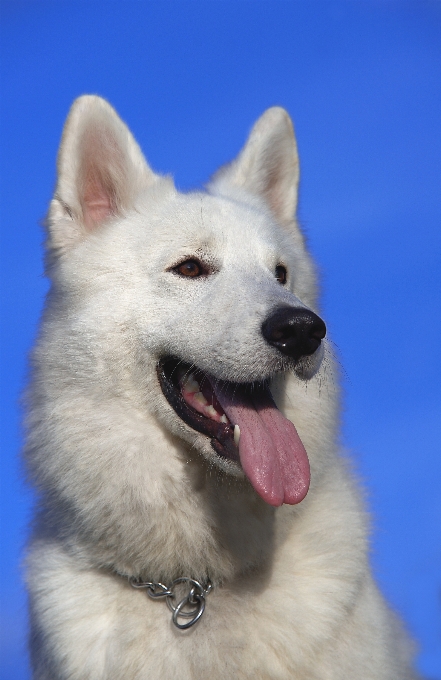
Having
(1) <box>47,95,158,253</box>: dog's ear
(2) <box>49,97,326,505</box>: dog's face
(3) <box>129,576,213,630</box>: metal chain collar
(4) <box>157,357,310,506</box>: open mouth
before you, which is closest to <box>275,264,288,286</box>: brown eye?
(2) <box>49,97,326,505</box>: dog's face

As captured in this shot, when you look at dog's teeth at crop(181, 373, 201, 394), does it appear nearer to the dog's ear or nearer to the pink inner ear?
the dog's ear

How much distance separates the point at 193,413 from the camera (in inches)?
171

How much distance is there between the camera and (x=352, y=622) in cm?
429

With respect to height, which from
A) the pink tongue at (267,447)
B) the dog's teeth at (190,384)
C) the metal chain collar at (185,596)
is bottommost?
the metal chain collar at (185,596)

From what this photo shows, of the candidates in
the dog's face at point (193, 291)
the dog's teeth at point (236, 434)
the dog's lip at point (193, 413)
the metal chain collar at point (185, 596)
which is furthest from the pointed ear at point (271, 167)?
the metal chain collar at point (185, 596)

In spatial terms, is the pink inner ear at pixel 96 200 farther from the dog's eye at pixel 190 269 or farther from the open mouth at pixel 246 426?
the open mouth at pixel 246 426

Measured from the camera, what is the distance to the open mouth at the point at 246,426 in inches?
158

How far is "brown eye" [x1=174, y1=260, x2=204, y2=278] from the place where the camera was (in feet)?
15.3

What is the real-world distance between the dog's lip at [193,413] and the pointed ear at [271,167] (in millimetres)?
1781

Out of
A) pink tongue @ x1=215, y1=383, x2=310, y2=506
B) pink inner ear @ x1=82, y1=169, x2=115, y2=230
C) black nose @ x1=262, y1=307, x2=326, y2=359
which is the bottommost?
pink tongue @ x1=215, y1=383, x2=310, y2=506

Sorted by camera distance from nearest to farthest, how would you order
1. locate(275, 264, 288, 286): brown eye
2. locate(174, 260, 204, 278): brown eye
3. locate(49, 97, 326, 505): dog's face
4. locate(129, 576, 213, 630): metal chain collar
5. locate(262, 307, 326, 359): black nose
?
1. locate(262, 307, 326, 359): black nose
2. locate(49, 97, 326, 505): dog's face
3. locate(129, 576, 213, 630): metal chain collar
4. locate(174, 260, 204, 278): brown eye
5. locate(275, 264, 288, 286): brown eye

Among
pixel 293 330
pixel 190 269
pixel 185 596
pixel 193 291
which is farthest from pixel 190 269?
pixel 185 596

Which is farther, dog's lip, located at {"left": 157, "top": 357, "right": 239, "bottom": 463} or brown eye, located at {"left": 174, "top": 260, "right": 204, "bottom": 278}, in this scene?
brown eye, located at {"left": 174, "top": 260, "right": 204, "bottom": 278}

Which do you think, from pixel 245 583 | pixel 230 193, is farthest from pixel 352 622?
pixel 230 193
